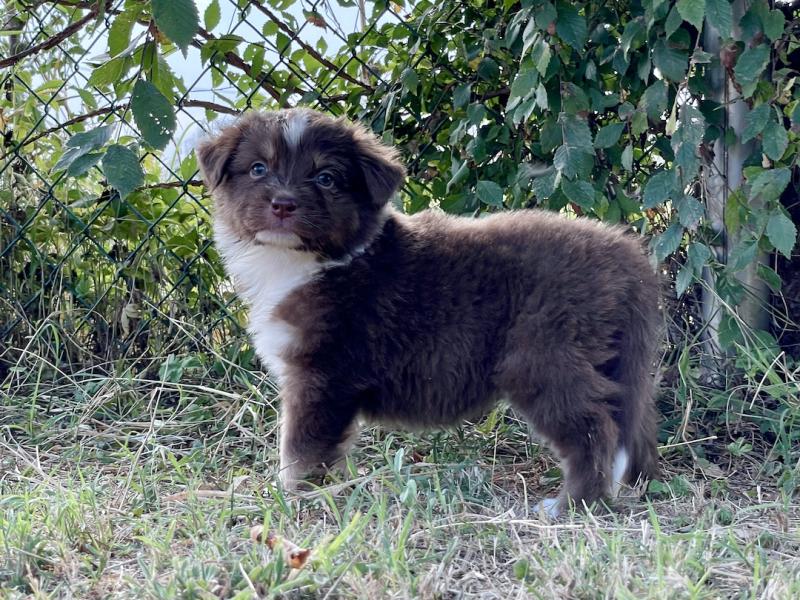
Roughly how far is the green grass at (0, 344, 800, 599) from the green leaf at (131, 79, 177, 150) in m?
0.95

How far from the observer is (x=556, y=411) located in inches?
119

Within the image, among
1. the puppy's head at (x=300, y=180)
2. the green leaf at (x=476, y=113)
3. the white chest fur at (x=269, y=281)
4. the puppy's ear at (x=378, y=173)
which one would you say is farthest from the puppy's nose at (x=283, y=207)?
the green leaf at (x=476, y=113)

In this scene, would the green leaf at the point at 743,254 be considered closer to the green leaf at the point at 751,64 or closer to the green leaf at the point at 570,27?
the green leaf at the point at 751,64

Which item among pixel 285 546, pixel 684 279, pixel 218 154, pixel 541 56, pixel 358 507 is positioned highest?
pixel 541 56

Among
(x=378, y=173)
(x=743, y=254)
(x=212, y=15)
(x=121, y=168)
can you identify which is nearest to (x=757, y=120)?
(x=743, y=254)

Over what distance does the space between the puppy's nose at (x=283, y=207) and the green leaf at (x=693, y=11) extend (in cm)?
127

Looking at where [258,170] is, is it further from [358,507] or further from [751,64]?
[751,64]

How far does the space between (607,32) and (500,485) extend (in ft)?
5.26

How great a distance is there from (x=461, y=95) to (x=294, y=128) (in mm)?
855

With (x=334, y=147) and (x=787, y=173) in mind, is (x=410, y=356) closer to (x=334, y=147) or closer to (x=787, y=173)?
(x=334, y=147)

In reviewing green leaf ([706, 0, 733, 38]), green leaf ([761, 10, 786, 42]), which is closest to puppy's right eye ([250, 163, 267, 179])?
green leaf ([706, 0, 733, 38])

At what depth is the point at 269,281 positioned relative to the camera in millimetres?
3391

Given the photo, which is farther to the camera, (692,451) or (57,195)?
(57,195)

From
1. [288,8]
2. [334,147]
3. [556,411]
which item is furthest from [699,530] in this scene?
[288,8]
